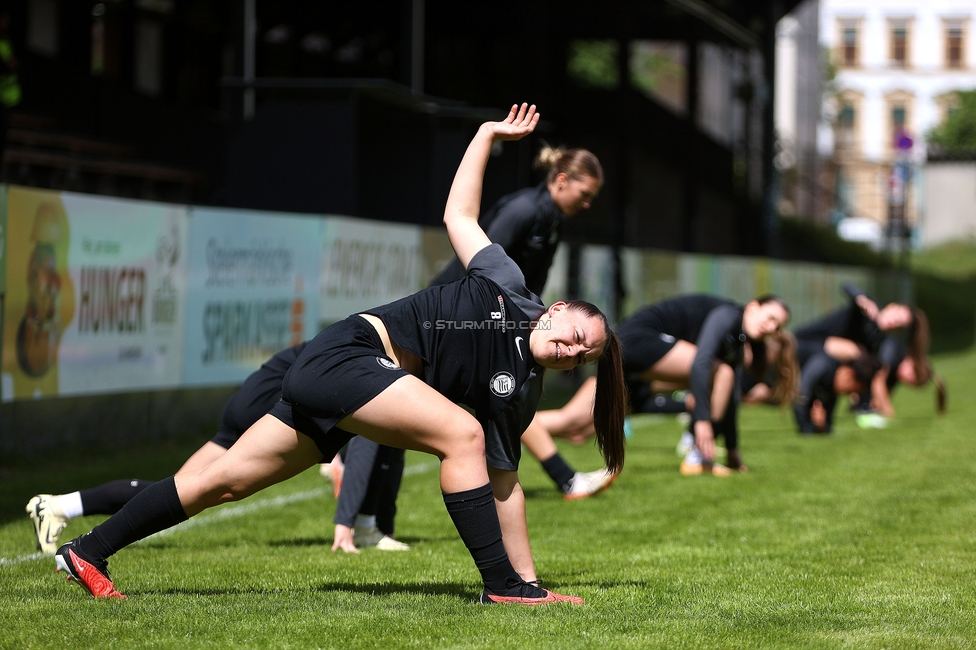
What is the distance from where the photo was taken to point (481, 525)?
15.0 feet

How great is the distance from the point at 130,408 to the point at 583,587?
624cm

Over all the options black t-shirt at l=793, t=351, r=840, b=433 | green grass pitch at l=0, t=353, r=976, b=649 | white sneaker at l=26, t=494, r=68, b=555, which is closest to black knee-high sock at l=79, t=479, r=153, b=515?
white sneaker at l=26, t=494, r=68, b=555

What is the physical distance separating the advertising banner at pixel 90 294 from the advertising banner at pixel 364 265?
1.92 meters

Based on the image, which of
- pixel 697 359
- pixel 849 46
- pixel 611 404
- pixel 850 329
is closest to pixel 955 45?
pixel 849 46

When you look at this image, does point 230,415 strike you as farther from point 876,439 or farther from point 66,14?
point 66,14

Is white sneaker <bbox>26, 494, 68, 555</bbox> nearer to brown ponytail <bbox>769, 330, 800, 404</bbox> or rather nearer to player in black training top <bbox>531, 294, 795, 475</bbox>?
player in black training top <bbox>531, 294, 795, 475</bbox>

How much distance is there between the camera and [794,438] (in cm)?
1277

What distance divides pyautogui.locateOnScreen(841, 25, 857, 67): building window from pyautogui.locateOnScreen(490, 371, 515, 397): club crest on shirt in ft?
270

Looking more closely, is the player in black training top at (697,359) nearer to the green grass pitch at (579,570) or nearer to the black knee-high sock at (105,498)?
the green grass pitch at (579,570)

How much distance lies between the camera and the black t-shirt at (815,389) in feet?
42.8

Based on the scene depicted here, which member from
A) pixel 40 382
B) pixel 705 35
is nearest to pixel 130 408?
pixel 40 382

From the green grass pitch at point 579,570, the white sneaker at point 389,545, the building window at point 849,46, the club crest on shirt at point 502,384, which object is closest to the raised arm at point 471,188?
the club crest on shirt at point 502,384

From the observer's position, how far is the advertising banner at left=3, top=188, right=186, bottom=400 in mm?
8797

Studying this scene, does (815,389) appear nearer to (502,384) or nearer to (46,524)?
(46,524)
